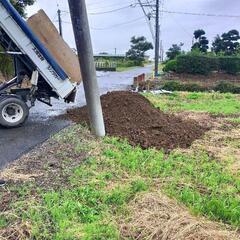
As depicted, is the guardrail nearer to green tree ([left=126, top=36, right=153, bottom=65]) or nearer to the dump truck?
green tree ([left=126, top=36, right=153, bottom=65])

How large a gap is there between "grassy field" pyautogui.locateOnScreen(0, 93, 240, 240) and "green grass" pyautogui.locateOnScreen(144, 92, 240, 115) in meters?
4.59

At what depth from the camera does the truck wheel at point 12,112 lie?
8617 mm

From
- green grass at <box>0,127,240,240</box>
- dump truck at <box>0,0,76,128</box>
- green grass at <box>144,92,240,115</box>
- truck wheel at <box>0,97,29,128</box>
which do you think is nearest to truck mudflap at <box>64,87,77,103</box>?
dump truck at <box>0,0,76,128</box>

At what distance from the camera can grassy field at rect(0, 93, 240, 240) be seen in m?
3.95

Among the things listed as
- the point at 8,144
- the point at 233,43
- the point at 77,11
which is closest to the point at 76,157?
the point at 8,144

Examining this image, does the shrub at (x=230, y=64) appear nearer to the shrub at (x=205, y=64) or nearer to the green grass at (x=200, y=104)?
the shrub at (x=205, y=64)

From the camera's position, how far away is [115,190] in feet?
16.0

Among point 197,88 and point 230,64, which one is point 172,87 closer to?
point 197,88

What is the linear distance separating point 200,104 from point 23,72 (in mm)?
6766

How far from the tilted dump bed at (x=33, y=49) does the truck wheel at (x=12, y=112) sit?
783 mm

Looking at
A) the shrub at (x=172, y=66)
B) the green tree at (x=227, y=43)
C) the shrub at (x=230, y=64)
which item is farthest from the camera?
the green tree at (x=227, y=43)

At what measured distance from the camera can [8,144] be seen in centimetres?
739

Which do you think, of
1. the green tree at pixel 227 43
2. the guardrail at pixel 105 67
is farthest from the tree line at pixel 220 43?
the guardrail at pixel 105 67

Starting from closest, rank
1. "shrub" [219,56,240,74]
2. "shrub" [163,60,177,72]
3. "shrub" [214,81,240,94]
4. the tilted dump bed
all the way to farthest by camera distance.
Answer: the tilted dump bed → "shrub" [214,81,240,94] → "shrub" [219,56,240,74] → "shrub" [163,60,177,72]
